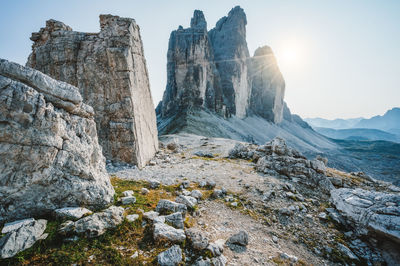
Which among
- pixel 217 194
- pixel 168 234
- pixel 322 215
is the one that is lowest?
pixel 322 215

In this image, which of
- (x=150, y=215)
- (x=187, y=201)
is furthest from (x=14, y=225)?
(x=187, y=201)

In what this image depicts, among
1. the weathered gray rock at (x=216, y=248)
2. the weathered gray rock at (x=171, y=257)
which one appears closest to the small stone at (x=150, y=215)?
the weathered gray rock at (x=171, y=257)

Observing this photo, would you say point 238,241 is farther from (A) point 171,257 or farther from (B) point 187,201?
(B) point 187,201

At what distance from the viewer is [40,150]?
511 cm

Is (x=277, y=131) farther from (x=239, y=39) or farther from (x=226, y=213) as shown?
(x=226, y=213)

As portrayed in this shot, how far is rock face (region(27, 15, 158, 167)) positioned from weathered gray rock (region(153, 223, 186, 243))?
8.78m

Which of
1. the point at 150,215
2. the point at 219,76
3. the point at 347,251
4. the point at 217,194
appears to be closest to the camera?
the point at 150,215

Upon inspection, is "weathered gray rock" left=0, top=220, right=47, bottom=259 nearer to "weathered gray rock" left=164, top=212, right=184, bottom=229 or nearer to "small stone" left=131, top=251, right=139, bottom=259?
"small stone" left=131, top=251, right=139, bottom=259

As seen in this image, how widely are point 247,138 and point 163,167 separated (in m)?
63.5

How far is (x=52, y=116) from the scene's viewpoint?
17.5 feet

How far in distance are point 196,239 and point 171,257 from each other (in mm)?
904

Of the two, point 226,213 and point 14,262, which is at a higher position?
point 14,262

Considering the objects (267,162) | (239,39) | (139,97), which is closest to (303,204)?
(267,162)

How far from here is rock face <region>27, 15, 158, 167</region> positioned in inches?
517
